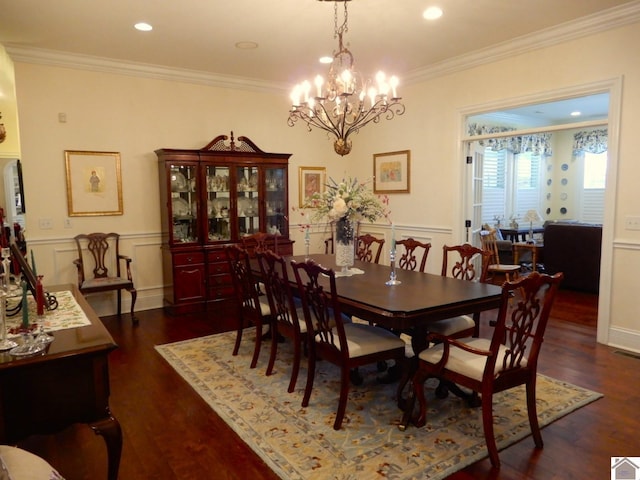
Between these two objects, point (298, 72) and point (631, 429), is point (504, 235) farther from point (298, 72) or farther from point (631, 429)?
point (631, 429)

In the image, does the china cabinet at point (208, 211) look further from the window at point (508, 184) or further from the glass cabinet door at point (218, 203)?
the window at point (508, 184)

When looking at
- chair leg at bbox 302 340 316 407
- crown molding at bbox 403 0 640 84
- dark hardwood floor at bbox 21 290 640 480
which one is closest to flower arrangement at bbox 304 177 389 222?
chair leg at bbox 302 340 316 407

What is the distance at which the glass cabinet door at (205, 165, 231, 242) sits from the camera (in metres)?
5.24

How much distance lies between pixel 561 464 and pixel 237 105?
5.10 metres

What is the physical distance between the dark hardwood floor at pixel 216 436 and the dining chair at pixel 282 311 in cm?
63

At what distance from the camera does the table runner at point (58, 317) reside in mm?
2037

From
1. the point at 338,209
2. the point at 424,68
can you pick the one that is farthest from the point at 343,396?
the point at 424,68

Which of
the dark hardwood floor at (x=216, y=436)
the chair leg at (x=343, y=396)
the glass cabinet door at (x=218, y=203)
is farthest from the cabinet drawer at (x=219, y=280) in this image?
the chair leg at (x=343, y=396)

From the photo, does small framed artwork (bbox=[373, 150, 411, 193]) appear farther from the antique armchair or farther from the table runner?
the table runner

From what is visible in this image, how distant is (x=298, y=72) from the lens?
541cm

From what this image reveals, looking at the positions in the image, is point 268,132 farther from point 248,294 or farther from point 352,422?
point 352,422

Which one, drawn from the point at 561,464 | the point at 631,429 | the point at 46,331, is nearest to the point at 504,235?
the point at 631,429

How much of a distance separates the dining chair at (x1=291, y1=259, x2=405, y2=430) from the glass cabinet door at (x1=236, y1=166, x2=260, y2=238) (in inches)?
115

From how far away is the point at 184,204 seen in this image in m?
5.16
